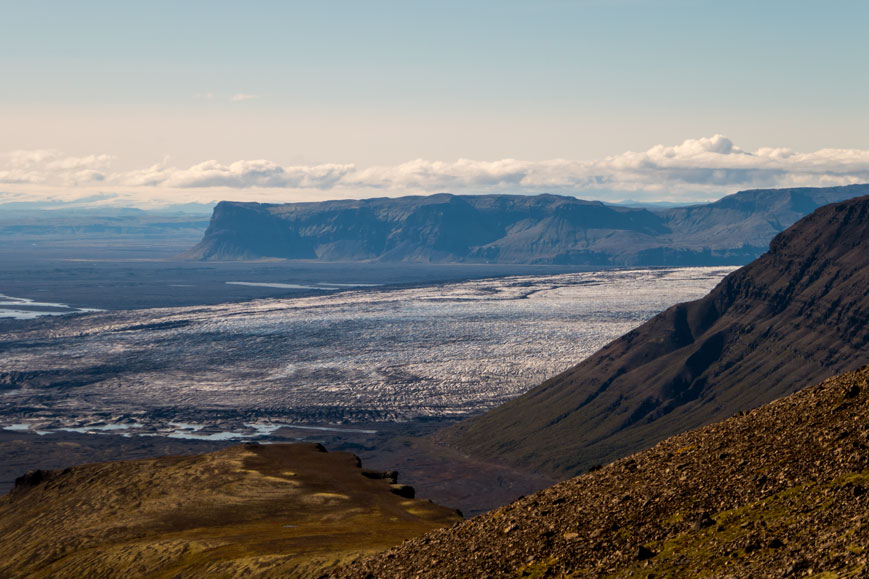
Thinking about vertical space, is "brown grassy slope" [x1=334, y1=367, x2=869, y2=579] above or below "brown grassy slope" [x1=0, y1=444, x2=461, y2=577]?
above

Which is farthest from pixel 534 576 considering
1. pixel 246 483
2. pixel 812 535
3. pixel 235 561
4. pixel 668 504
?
pixel 246 483

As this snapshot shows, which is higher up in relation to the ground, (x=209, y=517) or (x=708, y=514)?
(x=708, y=514)

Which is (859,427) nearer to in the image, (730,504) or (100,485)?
(730,504)

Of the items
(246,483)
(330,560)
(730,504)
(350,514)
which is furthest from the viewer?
(246,483)

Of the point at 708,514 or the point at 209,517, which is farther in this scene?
the point at 209,517

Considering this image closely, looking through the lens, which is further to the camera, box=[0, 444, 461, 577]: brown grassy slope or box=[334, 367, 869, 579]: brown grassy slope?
box=[0, 444, 461, 577]: brown grassy slope
